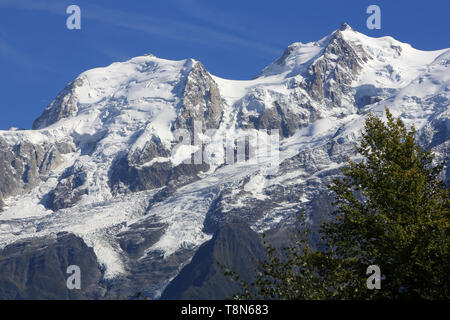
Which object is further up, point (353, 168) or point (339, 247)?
point (353, 168)

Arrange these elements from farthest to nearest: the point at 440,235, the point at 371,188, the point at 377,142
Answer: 1. the point at 377,142
2. the point at 371,188
3. the point at 440,235

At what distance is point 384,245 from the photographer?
3456cm

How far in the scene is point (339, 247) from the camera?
123 feet

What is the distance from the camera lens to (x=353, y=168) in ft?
128

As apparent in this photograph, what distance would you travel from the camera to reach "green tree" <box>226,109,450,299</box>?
106ft

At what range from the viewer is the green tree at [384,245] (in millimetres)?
32406
